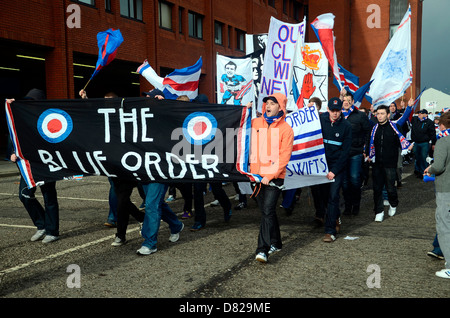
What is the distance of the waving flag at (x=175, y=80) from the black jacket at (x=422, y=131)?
7.45m

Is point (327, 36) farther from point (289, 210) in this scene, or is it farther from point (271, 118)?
point (271, 118)

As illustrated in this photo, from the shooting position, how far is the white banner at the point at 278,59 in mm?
7555

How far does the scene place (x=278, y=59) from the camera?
777 centimetres

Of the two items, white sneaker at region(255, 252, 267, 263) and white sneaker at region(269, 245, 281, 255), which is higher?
white sneaker at region(255, 252, 267, 263)

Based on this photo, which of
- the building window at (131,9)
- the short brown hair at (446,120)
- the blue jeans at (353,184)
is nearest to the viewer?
the short brown hair at (446,120)

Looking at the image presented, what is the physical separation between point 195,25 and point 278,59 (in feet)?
65.5

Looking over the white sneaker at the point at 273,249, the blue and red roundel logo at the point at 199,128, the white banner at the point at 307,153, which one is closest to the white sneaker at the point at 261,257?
the white sneaker at the point at 273,249

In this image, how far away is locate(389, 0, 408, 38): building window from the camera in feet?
143

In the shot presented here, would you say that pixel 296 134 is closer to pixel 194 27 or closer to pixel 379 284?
pixel 379 284

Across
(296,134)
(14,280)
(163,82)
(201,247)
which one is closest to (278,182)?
(201,247)

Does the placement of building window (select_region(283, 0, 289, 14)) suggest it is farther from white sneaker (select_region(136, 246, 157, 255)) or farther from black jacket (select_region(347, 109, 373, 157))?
white sneaker (select_region(136, 246, 157, 255))

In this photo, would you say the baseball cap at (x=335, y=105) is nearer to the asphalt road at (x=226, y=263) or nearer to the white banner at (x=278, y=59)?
the white banner at (x=278, y=59)

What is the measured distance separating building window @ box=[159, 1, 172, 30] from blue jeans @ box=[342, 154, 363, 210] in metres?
18.6

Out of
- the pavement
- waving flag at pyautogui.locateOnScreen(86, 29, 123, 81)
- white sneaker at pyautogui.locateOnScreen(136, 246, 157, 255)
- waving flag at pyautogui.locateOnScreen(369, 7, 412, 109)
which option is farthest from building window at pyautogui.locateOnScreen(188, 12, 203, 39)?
white sneaker at pyautogui.locateOnScreen(136, 246, 157, 255)
